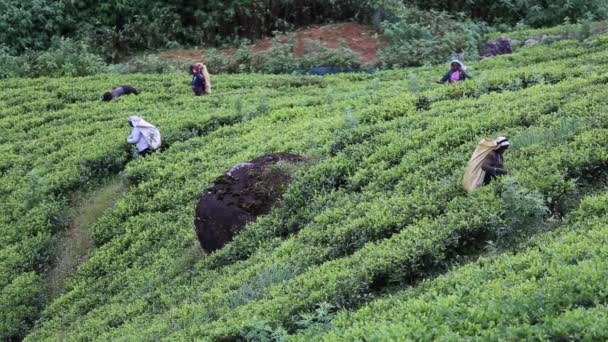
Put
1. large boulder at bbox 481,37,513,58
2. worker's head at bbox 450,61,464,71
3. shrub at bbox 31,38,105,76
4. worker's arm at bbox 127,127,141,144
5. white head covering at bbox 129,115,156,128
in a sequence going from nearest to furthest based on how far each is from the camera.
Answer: white head covering at bbox 129,115,156,128 < worker's arm at bbox 127,127,141,144 < worker's head at bbox 450,61,464,71 < large boulder at bbox 481,37,513,58 < shrub at bbox 31,38,105,76

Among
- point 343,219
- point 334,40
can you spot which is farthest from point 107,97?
point 343,219

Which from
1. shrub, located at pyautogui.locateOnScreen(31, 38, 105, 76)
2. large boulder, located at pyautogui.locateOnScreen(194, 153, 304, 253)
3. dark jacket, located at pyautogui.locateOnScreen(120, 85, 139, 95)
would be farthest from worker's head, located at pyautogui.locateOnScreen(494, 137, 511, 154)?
shrub, located at pyautogui.locateOnScreen(31, 38, 105, 76)

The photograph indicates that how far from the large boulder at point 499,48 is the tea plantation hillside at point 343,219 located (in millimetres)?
2140

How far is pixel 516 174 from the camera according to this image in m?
8.57

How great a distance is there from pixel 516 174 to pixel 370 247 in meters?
1.97

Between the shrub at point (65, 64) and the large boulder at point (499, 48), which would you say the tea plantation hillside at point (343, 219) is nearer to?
the large boulder at point (499, 48)

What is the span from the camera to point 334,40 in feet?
87.6

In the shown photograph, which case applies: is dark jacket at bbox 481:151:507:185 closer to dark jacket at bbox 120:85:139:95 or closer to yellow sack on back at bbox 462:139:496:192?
yellow sack on back at bbox 462:139:496:192

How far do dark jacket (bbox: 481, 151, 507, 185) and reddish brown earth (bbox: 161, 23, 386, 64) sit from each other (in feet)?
52.6

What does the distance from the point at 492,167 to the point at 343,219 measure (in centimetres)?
204

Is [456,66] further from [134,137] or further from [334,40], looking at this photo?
[334,40]

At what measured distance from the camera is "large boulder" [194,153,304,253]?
10695 millimetres

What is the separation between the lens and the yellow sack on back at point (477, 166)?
8.54 m

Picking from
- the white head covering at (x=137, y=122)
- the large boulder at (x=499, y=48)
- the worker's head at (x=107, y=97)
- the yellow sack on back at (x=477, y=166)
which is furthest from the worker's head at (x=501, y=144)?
the worker's head at (x=107, y=97)
